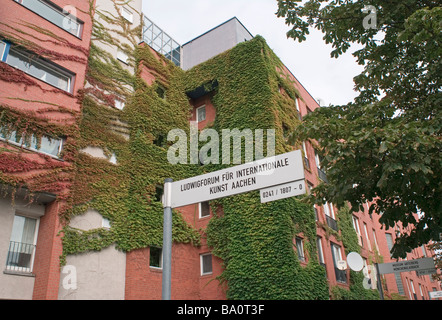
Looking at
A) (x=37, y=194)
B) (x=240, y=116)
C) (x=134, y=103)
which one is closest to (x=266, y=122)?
(x=240, y=116)

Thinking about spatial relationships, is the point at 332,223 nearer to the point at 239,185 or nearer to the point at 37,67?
the point at 37,67

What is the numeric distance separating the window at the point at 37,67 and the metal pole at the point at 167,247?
1198 cm

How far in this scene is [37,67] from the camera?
15398mm

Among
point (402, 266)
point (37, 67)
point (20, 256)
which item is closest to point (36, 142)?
point (37, 67)

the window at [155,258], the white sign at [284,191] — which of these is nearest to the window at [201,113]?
the window at [155,258]

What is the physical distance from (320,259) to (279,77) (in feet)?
36.5

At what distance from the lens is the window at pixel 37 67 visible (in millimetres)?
14422

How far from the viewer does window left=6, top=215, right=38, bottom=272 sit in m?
12.9

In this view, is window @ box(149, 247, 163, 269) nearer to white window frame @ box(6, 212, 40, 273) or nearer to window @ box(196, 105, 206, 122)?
white window frame @ box(6, 212, 40, 273)

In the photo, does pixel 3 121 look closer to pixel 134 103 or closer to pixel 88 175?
pixel 88 175

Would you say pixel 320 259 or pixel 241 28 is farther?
pixel 241 28

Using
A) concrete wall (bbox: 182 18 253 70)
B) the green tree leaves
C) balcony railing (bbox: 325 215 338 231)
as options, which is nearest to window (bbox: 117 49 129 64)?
concrete wall (bbox: 182 18 253 70)

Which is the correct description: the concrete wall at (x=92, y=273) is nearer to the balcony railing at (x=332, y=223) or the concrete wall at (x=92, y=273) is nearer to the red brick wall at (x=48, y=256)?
the red brick wall at (x=48, y=256)

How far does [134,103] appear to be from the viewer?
20.1 m
